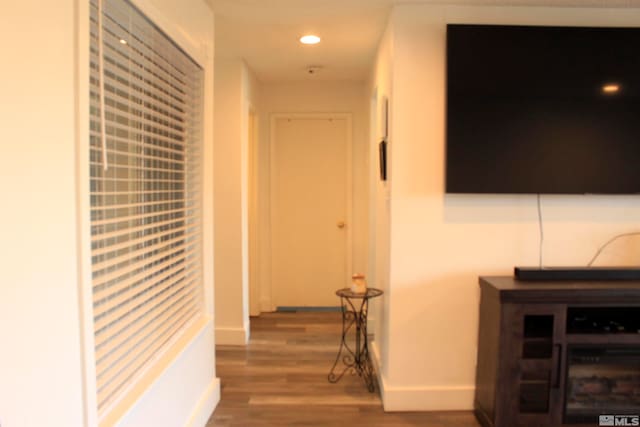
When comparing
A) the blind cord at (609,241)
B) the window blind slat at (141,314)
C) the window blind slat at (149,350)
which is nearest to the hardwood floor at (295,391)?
the window blind slat at (149,350)

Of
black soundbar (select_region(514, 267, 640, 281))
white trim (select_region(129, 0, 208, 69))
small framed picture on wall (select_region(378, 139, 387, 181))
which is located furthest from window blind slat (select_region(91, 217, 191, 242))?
black soundbar (select_region(514, 267, 640, 281))

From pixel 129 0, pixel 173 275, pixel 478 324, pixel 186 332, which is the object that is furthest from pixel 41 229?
pixel 478 324

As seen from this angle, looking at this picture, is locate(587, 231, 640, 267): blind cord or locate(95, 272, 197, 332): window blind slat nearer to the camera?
locate(95, 272, 197, 332): window blind slat

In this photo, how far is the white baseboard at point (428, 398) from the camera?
266cm

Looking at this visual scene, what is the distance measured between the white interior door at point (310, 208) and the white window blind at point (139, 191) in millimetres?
2266

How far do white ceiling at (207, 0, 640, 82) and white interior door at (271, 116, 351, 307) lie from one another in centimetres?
76

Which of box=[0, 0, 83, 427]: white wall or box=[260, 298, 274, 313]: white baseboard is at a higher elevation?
box=[0, 0, 83, 427]: white wall

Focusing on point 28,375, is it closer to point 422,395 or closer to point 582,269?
point 422,395

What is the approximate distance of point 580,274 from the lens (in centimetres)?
251

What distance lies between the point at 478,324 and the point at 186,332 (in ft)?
5.59

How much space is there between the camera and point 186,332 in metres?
2.28

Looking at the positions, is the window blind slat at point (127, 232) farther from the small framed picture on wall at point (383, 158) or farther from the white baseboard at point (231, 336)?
the white baseboard at point (231, 336)

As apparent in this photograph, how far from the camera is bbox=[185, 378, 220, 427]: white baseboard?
2322 millimetres

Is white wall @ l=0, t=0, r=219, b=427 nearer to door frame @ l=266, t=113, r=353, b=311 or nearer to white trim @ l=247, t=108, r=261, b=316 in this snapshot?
white trim @ l=247, t=108, r=261, b=316
